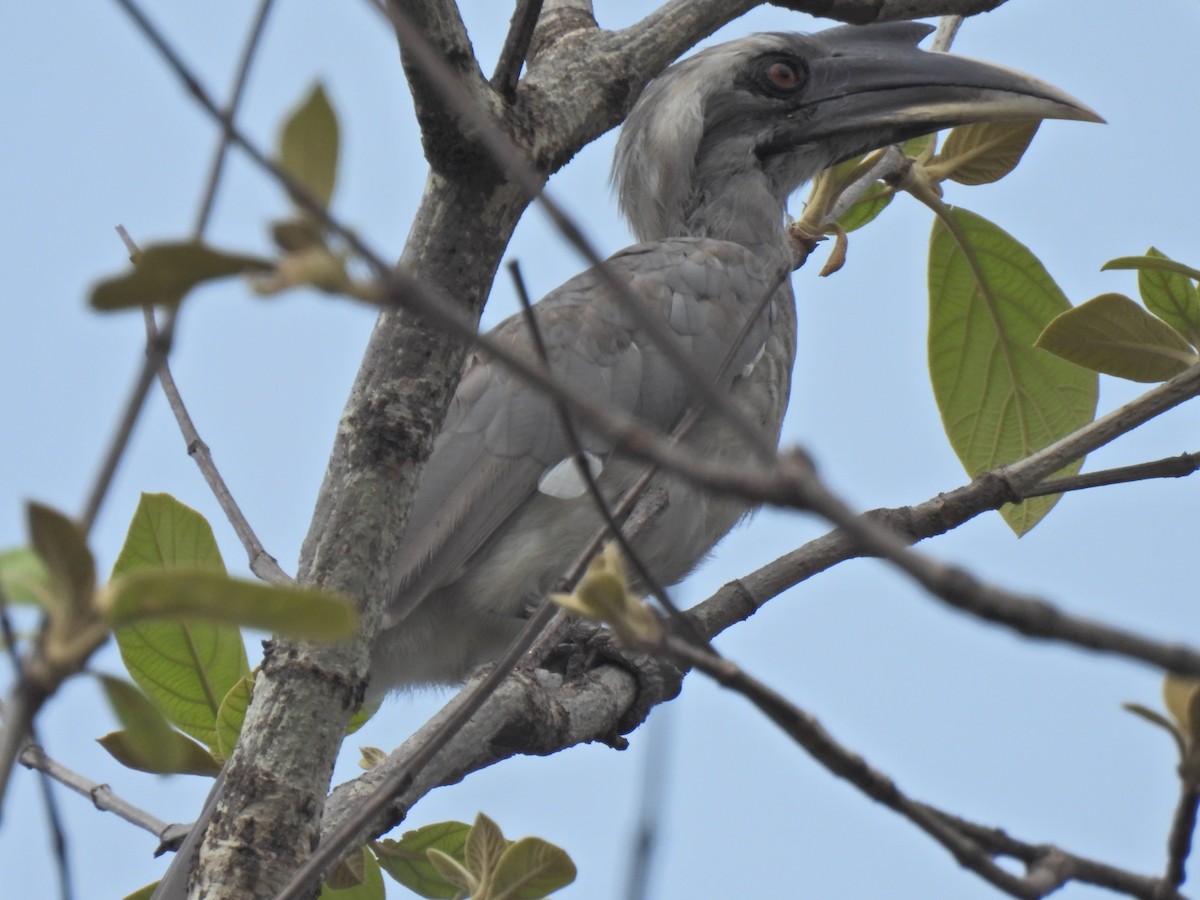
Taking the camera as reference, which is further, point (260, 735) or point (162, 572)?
point (260, 735)

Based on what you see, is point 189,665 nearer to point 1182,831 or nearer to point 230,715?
point 230,715

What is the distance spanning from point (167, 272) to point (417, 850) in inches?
97.8

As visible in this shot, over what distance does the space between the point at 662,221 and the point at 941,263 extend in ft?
5.56

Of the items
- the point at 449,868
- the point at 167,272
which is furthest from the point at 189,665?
the point at 167,272

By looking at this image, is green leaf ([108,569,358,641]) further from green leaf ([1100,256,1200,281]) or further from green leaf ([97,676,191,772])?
green leaf ([1100,256,1200,281])

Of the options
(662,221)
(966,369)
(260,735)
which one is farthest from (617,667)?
(662,221)

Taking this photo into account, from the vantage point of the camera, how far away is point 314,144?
1218mm

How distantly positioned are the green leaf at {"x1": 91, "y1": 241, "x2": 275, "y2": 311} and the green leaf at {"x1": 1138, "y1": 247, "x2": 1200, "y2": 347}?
237 centimetres

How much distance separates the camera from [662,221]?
18.9 feet

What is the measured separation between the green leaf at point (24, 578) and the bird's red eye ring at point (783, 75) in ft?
15.8

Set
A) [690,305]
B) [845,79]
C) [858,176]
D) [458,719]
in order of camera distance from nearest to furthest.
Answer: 1. [458,719]
2. [858,176]
3. [690,305]
4. [845,79]

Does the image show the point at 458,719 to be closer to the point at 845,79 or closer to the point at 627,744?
the point at 627,744

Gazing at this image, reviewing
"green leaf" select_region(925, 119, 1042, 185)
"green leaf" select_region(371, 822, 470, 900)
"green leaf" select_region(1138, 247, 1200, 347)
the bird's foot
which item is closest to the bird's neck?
"green leaf" select_region(925, 119, 1042, 185)

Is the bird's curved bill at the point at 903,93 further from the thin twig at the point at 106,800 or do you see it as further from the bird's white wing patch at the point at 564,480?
the thin twig at the point at 106,800
